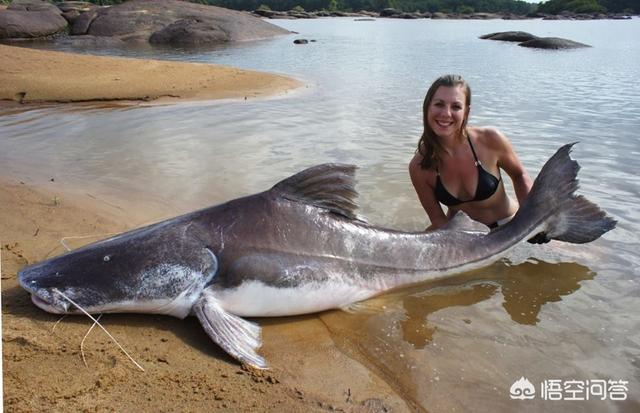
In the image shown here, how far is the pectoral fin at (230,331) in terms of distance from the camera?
3.14 metres

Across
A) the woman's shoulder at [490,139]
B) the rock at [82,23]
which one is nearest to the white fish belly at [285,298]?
the woman's shoulder at [490,139]

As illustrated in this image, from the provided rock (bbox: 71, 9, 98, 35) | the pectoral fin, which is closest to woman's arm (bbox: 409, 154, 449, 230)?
the pectoral fin

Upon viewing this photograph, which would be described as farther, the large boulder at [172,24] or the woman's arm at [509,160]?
the large boulder at [172,24]

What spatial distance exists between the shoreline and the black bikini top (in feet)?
30.4

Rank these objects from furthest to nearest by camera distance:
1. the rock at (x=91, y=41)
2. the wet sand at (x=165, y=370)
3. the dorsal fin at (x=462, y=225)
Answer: the rock at (x=91, y=41) → the dorsal fin at (x=462, y=225) → the wet sand at (x=165, y=370)

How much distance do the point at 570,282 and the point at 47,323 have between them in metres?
3.98

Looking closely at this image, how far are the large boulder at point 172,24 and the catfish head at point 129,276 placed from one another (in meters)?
27.8

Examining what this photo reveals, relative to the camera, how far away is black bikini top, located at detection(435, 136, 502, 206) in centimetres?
479

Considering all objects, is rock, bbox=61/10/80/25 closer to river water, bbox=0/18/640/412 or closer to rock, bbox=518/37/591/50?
river water, bbox=0/18/640/412

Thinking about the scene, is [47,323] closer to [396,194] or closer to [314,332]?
[314,332]

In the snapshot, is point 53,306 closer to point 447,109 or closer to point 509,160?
point 447,109

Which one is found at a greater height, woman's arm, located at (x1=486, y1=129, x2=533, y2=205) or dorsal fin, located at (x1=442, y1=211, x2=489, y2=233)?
woman's arm, located at (x1=486, y1=129, x2=533, y2=205)

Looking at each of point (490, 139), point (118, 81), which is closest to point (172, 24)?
point (118, 81)

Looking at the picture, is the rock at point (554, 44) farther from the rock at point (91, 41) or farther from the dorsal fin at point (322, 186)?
the dorsal fin at point (322, 186)
